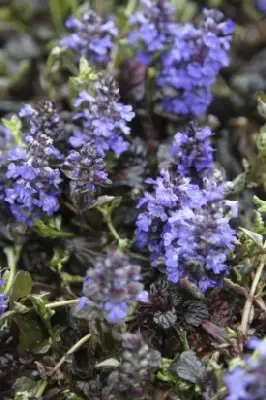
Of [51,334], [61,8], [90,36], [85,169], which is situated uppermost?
[61,8]

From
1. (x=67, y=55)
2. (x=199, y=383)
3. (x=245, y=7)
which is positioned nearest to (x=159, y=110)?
(x=67, y=55)

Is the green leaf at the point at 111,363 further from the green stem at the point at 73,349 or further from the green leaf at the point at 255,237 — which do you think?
the green leaf at the point at 255,237

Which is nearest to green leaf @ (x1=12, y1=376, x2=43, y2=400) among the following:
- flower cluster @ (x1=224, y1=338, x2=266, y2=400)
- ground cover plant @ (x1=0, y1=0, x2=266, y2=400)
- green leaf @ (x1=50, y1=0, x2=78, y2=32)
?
ground cover plant @ (x1=0, y1=0, x2=266, y2=400)

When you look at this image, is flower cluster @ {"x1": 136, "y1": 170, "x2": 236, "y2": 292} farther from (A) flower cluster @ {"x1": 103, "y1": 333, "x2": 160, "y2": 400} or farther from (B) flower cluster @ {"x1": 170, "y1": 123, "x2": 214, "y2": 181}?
(A) flower cluster @ {"x1": 103, "y1": 333, "x2": 160, "y2": 400}

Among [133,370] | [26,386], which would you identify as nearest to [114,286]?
[133,370]

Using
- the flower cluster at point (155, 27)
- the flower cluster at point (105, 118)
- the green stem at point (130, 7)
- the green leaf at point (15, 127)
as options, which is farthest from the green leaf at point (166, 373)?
the green stem at point (130, 7)

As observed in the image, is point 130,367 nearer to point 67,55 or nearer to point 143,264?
point 143,264

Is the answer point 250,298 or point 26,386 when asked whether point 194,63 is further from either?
point 26,386
